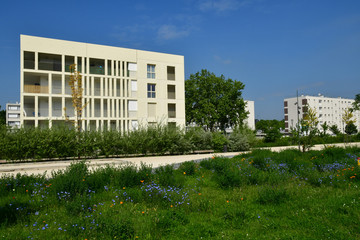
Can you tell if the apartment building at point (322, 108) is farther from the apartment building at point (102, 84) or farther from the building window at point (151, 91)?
the building window at point (151, 91)

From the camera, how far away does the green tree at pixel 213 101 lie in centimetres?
A: 4625

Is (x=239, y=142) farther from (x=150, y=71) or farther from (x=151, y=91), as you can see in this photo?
(x=150, y=71)

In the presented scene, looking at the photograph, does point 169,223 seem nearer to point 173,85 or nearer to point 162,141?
point 162,141

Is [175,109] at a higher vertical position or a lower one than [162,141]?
higher

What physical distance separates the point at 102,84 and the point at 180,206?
29.3m

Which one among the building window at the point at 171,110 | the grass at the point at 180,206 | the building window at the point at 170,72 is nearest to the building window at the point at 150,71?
the building window at the point at 170,72

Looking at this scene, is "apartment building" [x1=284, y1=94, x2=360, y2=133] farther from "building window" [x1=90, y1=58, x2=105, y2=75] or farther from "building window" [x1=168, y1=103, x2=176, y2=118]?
"building window" [x1=90, y1=58, x2=105, y2=75]

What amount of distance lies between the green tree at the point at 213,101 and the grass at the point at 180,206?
38.2 m

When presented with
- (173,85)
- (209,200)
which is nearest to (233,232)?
(209,200)

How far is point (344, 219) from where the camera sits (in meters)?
4.57

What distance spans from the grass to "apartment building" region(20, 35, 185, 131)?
20323mm

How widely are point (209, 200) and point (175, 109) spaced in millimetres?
31229

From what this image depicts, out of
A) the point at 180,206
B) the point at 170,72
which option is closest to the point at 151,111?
the point at 170,72

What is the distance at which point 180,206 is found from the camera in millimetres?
5402
